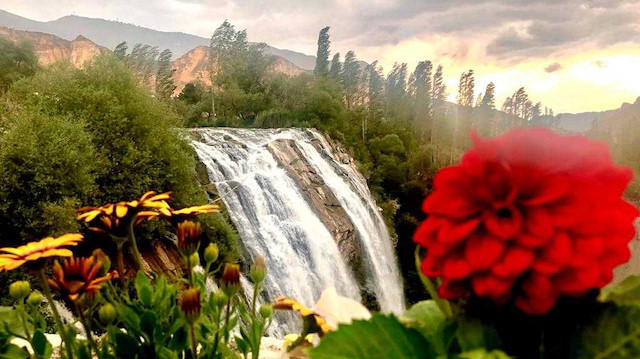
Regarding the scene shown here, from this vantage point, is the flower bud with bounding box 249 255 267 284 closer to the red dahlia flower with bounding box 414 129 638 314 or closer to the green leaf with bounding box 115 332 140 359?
the green leaf with bounding box 115 332 140 359

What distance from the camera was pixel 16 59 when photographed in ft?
81.9

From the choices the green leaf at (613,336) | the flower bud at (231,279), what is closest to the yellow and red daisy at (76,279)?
the flower bud at (231,279)

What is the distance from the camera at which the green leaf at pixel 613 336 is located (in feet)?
2.00

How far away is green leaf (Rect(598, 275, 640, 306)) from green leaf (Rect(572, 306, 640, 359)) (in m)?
0.01

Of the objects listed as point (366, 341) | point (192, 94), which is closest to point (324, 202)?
point (366, 341)

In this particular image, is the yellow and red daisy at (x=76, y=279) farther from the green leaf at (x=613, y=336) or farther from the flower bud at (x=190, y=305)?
the green leaf at (x=613, y=336)

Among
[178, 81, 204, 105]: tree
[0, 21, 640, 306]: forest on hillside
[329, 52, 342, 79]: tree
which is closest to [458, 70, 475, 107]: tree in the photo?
[0, 21, 640, 306]: forest on hillside

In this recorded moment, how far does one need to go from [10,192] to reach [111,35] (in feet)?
616

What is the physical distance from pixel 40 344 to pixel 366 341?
87cm

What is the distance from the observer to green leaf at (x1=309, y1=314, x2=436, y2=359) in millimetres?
659

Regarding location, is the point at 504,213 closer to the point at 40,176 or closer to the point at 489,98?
the point at 40,176

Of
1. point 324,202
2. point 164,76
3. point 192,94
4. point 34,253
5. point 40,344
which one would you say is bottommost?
point 324,202

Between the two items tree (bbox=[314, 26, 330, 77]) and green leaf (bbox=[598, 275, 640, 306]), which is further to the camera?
tree (bbox=[314, 26, 330, 77])

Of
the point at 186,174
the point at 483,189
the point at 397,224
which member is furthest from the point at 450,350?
the point at 397,224
